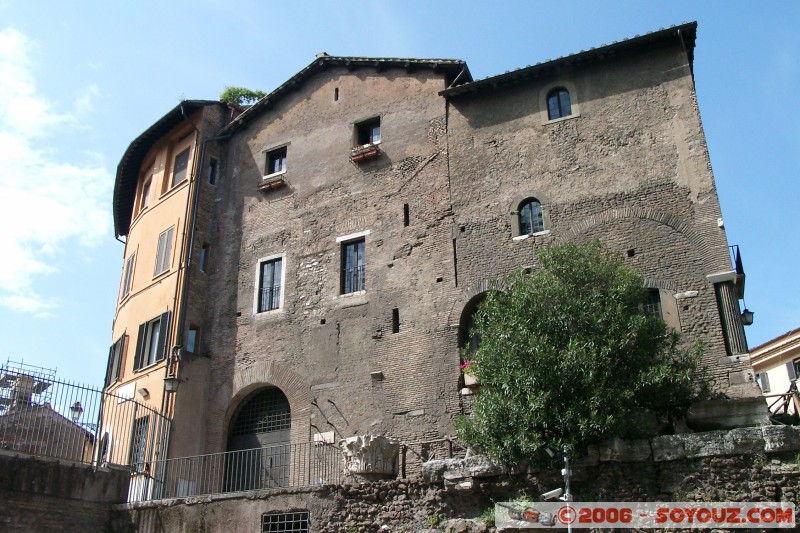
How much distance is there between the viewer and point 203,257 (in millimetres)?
21938

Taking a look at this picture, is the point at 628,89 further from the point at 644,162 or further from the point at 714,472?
the point at 714,472

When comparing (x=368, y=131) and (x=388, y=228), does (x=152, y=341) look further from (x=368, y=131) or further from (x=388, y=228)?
(x=368, y=131)

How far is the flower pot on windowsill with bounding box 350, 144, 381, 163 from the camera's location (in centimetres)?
2056

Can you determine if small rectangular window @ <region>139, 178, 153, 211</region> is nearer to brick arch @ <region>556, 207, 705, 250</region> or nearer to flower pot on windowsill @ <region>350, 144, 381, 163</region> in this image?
flower pot on windowsill @ <region>350, 144, 381, 163</region>

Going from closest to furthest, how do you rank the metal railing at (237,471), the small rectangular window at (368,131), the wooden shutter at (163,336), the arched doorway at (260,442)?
the metal railing at (237,471)
the arched doorway at (260,442)
the wooden shutter at (163,336)
the small rectangular window at (368,131)

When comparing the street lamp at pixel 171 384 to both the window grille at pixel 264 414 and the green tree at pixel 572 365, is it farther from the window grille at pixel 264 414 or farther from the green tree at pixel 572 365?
the green tree at pixel 572 365

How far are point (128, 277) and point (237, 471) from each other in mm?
7673

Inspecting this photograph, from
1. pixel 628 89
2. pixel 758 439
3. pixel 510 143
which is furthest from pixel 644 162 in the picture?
pixel 758 439

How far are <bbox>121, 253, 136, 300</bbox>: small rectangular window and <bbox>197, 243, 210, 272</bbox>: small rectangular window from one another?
251 cm

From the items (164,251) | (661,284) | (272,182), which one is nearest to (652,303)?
(661,284)

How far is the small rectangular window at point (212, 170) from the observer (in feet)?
75.2

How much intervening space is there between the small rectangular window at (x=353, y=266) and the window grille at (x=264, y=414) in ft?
10.4

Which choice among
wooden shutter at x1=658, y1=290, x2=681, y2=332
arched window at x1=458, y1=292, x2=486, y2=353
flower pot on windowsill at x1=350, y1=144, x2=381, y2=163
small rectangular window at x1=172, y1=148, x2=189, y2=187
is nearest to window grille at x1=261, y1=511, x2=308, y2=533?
arched window at x1=458, y1=292, x2=486, y2=353

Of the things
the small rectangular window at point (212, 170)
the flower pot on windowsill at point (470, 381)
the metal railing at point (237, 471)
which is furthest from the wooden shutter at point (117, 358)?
the flower pot on windowsill at point (470, 381)
